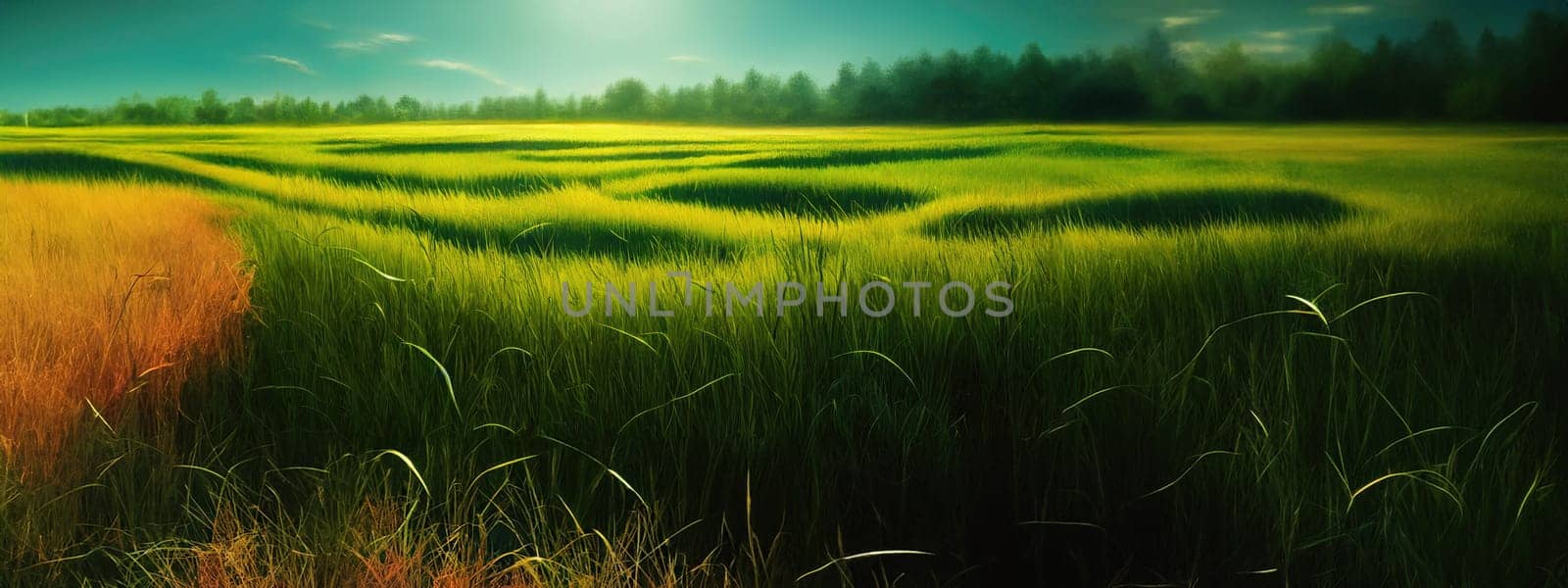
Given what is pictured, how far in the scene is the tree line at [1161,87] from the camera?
2.47 m

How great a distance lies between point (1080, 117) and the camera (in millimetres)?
2605

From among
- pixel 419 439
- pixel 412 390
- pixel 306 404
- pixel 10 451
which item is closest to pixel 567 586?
pixel 419 439

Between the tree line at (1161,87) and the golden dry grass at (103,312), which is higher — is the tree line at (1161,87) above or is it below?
above

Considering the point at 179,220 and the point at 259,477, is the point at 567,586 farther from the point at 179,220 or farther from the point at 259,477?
the point at 179,220

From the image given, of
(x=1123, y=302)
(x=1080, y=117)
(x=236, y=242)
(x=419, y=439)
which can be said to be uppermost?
(x=1080, y=117)

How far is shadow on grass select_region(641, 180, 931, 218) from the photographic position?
8.08 ft

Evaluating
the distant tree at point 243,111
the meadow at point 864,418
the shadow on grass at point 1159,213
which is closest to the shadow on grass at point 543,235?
the meadow at point 864,418

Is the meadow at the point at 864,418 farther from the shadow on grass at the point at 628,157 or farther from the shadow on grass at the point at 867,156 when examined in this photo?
the shadow on grass at the point at 628,157

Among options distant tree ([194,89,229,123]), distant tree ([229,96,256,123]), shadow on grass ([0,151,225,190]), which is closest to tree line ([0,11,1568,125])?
distant tree ([229,96,256,123])

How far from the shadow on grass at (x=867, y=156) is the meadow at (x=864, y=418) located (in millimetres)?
700

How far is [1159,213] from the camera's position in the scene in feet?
7.45

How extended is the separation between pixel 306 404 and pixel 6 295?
105 cm

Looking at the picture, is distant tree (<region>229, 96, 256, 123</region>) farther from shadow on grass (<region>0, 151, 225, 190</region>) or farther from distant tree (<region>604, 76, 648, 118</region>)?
distant tree (<region>604, 76, 648, 118</region>)

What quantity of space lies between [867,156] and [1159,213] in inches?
41.7
